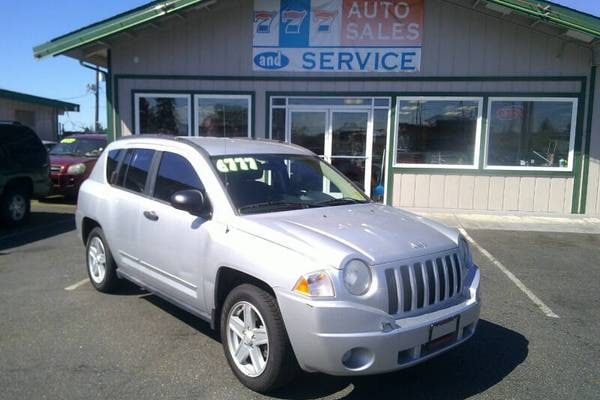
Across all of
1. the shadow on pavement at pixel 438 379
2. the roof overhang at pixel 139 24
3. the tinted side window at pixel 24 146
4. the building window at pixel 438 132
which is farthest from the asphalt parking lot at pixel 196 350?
the roof overhang at pixel 139 24

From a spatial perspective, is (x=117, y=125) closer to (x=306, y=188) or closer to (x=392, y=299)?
(x=306, y=188)

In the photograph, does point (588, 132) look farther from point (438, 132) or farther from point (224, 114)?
point (224, 114)

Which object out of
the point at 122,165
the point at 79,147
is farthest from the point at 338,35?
the point at 79,147

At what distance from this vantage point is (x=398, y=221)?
400 cm

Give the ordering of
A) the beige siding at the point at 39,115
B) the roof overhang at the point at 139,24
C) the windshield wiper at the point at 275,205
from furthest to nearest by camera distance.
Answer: the beige siding at the point at 39,115 → the roof overhang at the point at 139,24 → the windshield wiper at the point at 275,205

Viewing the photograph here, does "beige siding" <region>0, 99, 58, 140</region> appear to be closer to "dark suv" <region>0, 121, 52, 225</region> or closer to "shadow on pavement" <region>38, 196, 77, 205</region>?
"shadow on pavement" <region>38, 196, 77, 205</region>

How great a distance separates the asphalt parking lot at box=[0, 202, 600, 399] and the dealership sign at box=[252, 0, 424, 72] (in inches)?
245

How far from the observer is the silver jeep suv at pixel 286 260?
3.06 meters

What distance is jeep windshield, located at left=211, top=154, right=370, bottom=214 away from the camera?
4.03 m

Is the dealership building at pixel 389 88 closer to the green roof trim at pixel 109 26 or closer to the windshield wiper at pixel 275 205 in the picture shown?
the green roof trim at pixel 109 26

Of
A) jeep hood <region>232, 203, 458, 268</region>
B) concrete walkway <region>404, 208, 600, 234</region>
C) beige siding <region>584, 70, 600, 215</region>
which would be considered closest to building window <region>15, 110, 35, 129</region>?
concrete walkway <region>404, 208, 600, 234</region>

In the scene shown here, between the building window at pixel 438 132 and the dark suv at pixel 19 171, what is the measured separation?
764 cm

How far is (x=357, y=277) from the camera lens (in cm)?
311

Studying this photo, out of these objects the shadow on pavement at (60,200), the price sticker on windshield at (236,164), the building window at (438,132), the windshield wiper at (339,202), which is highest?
the building window at (438,132)
